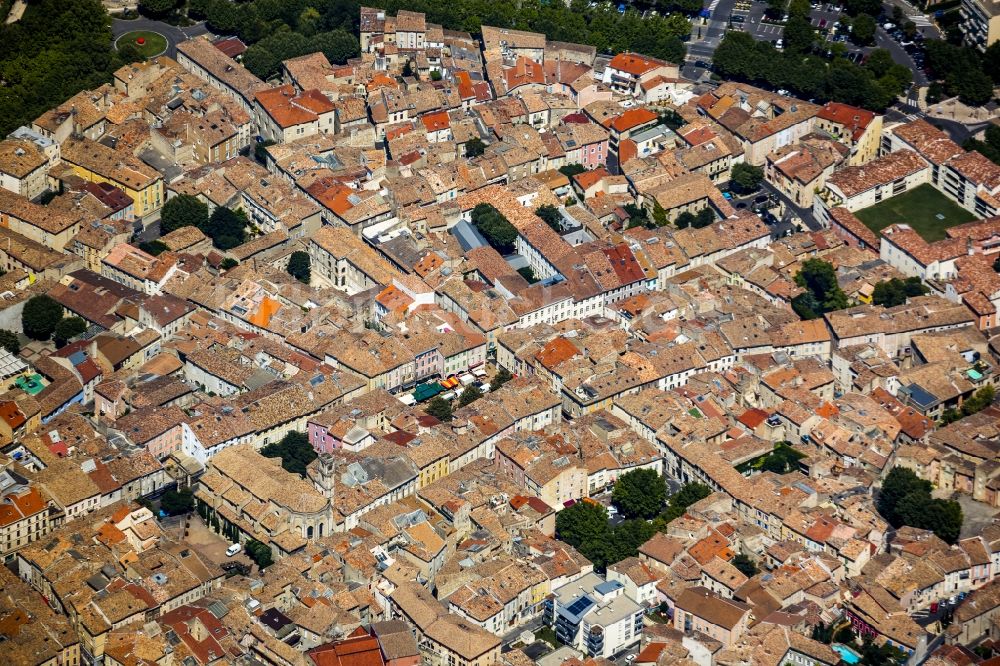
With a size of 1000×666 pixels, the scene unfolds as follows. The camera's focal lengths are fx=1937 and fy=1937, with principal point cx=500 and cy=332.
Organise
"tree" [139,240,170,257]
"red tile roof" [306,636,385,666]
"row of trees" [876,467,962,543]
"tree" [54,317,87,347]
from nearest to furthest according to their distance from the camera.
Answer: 1. "red tile roof" [306,636,385,666]
2. "row of trees" [876,467,962,543]
3. "tree" [54,317,87,347]
4. "tree" [139,240,170,257]

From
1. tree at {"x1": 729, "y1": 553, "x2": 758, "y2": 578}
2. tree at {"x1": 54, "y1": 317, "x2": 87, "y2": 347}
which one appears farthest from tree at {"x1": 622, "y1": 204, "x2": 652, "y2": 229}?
tree at {"x1": 54, "y1": 317, "x2": 87, "y2": 347}

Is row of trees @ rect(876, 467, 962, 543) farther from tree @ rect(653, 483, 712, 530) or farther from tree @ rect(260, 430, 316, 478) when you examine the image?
tree @ rect(260, 430, 316, 478)

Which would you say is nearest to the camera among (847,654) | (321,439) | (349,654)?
(349,654)

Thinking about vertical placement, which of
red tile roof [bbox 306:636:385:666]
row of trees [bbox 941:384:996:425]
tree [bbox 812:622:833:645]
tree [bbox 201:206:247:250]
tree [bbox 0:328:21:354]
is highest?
tree [bbox 201:206:247:250]

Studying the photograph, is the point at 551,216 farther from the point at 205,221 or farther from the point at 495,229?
the point at 205,221

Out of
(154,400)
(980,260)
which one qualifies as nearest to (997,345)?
(980,260)

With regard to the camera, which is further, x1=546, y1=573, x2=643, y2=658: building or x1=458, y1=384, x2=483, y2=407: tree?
x1=458, y1=384, x2=483, y2=407: tree

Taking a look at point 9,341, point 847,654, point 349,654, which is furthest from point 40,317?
point 847,654

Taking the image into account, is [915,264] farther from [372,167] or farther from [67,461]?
[67,461]
